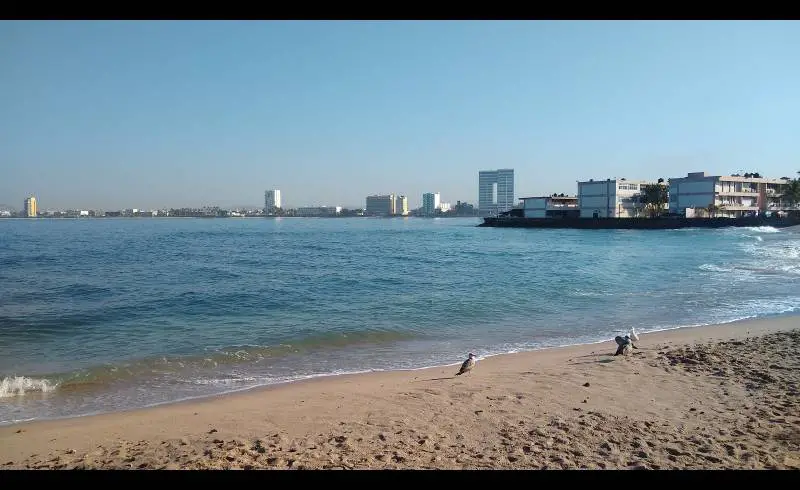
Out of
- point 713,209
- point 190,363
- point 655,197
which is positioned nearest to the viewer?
point 190,363

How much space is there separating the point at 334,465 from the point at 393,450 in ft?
2.21

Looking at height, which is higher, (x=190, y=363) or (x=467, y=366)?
(x=467, y=366)

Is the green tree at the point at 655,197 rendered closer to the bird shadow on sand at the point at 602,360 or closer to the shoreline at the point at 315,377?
the shoreline at the point at 315,377

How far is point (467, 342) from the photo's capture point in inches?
456

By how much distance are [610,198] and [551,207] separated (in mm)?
10761

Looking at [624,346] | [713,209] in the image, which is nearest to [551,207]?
[713,209]

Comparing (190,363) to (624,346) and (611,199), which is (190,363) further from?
(611,199)

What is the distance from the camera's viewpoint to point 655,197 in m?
92.6

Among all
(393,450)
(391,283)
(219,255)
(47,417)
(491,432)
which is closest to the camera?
(393,450)

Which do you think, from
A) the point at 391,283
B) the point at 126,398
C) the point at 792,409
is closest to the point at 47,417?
the point at 126,398

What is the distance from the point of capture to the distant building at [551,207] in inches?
3880
